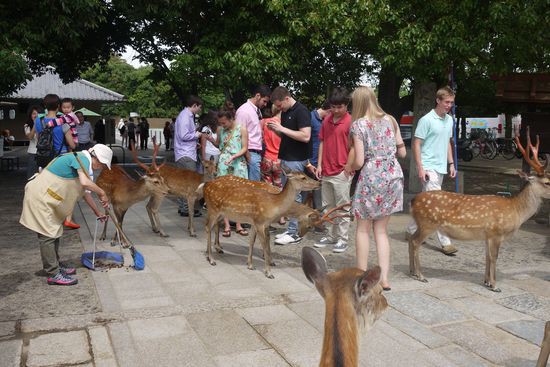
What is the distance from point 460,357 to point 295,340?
112cm

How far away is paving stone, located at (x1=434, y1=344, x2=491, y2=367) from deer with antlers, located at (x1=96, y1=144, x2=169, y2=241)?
4.27 m

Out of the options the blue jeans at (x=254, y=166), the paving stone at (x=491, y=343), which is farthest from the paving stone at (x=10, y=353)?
the blue jeans at (x=254, y=166)

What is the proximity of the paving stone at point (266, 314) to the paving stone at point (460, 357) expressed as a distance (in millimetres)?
1173

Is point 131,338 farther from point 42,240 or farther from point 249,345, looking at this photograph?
point 42,240

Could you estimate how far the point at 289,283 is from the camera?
531 cm

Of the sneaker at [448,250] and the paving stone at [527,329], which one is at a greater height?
the sneaker at [448,250]

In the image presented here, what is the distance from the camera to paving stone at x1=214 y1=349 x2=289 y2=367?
355 cm

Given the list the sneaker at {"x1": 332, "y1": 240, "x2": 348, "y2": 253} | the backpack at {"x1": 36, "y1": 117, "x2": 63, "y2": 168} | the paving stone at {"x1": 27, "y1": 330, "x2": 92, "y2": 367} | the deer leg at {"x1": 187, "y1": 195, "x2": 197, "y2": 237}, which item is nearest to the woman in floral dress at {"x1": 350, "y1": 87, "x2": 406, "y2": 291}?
the sneaker at {"x1": 332, "y1": 240, "x2": 348, "y2": 253}

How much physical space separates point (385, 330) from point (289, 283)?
139 centimetres

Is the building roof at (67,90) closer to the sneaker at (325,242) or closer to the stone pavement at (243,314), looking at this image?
the stone pavement at (243,314)

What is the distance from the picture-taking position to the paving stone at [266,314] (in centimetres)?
431

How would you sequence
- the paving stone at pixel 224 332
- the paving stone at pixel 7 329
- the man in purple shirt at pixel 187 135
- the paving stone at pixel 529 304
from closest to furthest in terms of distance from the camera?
1. the paving stone at pixel 224 332
2. the paving stone at pixel 7 329
3. the paving stone at pixel 529 304
4. the man in purple shirt at pixel 187 135

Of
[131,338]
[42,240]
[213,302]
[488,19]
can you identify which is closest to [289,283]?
[213,302]

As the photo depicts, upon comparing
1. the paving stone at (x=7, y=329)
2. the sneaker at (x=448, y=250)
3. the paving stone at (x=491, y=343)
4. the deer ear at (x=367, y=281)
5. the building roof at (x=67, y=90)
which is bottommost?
the paving stone at (x=491, y=343)
